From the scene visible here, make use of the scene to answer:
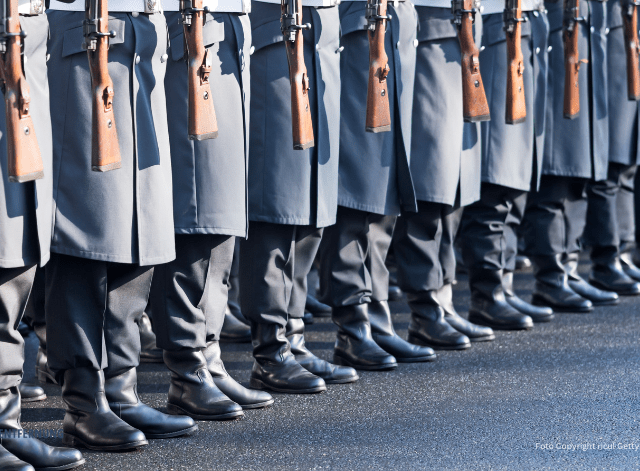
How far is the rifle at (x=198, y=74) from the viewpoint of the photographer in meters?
2.67

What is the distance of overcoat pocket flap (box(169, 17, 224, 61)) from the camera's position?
9.03ft

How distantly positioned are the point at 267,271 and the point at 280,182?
0.28 meters

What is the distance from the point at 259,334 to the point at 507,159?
4.76 ft

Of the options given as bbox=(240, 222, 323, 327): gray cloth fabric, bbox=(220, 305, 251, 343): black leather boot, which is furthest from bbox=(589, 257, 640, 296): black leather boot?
bbox=(240, 222, 323, 327): gray cloth fabric

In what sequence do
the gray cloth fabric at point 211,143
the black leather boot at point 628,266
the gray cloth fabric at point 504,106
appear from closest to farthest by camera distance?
the gray cloth fabric at point 211,143, the gray cloth fabric at point 504,106, the black leather boot at point 628,266

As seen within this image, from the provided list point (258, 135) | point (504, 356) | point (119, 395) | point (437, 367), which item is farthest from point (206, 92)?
point (504, 356)

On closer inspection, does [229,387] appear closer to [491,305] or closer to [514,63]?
→ [491,305]

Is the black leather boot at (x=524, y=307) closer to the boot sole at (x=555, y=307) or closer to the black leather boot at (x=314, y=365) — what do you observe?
the boot sole at (x=555, y=307)

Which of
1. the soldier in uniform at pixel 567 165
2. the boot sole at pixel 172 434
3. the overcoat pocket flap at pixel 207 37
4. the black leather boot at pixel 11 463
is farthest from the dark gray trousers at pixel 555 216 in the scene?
the black leather boot at pixel 11 463

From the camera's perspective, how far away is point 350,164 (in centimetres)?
347

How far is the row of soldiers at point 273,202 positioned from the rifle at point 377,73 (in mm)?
110

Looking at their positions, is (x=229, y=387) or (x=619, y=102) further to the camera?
(x=619, y=102)

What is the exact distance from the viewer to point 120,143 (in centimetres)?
253

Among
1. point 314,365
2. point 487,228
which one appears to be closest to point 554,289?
point 487,228
